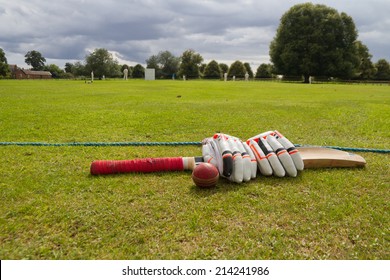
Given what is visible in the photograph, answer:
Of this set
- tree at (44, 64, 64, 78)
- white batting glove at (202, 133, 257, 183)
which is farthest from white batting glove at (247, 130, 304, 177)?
tree at (44, 64, 64, 78)

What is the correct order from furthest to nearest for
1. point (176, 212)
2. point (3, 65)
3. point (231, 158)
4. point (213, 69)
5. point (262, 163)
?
point (213, 69)
point (3, 65)
point (262, 163)
point (231, 158)
point (176, 212)

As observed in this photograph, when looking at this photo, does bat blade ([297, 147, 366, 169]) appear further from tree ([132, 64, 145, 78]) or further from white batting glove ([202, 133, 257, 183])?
tree ([132, 64, 145, 78])

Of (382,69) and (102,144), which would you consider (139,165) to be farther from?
(382,69)

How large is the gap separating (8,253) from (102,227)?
0.67m

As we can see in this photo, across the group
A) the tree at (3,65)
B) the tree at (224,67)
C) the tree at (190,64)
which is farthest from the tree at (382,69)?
the tree at (3,65)

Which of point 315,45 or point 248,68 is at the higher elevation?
point 315,45

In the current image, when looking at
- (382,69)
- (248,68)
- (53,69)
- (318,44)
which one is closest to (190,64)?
(248,68)

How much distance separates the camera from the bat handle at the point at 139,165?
142 inches

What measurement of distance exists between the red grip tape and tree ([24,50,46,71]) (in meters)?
134

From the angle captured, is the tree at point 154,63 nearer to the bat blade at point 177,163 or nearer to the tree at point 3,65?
the tree at point 3,65

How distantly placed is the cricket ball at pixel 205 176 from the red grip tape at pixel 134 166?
0.56 metres

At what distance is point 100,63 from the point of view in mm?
71750

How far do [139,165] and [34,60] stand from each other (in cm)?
13538

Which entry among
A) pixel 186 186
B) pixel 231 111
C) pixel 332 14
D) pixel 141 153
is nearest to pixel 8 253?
pixel 186 186
